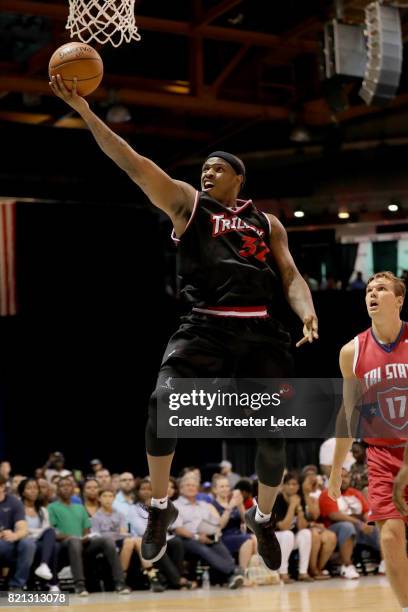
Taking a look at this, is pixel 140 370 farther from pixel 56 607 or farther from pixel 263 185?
pixel 56 607

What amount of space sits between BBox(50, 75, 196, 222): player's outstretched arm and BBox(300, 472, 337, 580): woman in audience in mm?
8002

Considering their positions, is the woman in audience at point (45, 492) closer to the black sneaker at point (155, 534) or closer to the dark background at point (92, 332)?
the black sneaker at point (155, 534)

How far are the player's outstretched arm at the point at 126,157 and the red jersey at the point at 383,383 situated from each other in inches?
71.1

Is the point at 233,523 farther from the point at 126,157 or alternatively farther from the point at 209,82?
the point at 209,82

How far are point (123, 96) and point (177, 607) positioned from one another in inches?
390

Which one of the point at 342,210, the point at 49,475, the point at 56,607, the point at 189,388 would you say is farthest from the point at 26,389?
the point at 189,388

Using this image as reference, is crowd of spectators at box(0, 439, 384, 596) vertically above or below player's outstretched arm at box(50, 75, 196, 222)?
below

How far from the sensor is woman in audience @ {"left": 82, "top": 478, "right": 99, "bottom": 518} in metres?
12.1

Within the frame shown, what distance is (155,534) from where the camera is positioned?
5.73 meters

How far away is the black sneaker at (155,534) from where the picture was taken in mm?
5684

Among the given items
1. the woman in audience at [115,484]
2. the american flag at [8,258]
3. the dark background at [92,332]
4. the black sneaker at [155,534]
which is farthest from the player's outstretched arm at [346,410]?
the american flag at [8,258]

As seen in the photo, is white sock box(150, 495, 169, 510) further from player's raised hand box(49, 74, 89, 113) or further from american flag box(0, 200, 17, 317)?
american flag box(0, 200, 17, 317)

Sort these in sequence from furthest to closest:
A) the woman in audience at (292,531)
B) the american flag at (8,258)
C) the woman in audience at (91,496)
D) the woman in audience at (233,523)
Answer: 1. the american flag at (8,258)
2. the woman in audience at (292,531)
3. the woman in audience at (233,523)
4. the woman in audience at (91,496)

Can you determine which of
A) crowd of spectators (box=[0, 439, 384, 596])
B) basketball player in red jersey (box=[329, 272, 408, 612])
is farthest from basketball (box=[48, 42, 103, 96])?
crowd of spectators (box=[0, 439, 384, 596])
